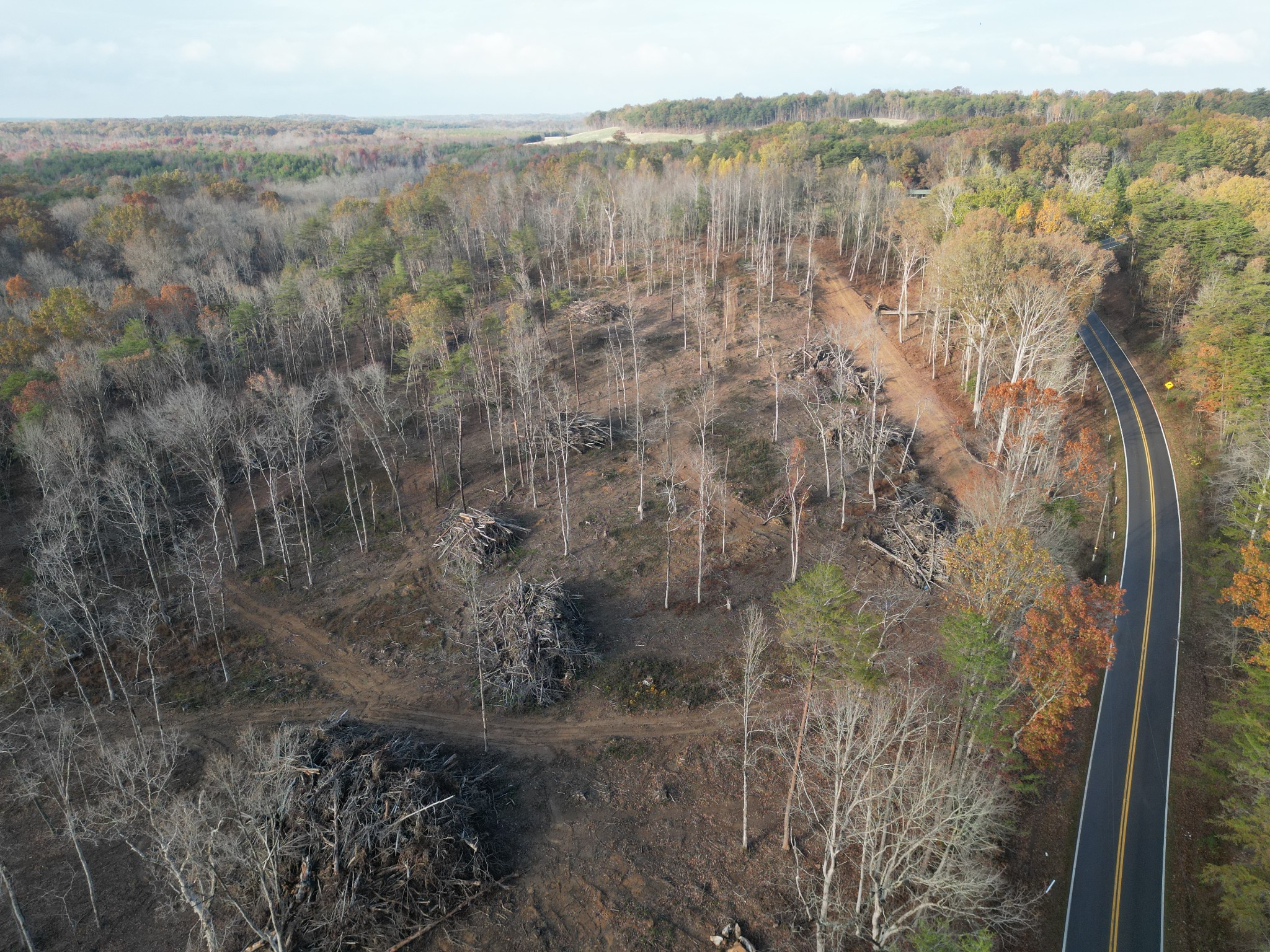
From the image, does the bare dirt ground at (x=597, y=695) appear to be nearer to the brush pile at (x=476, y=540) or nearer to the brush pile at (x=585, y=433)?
the brush pile at (x=476, y=540)

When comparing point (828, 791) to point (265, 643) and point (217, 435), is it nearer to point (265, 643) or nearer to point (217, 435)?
point (265, 643)

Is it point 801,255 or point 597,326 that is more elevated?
point 801,255

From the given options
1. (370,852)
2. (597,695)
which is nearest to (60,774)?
(370,852)

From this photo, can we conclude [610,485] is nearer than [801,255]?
Yes

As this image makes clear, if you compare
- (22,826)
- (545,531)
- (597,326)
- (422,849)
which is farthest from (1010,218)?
(22,826)

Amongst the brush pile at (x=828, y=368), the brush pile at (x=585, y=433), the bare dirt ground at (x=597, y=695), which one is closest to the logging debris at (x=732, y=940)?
the bare dirt ground at (x=597, y=695)
